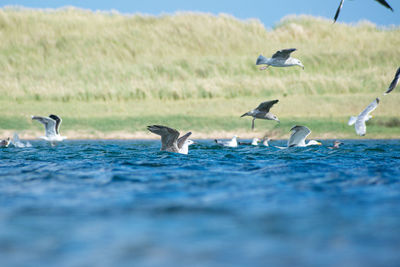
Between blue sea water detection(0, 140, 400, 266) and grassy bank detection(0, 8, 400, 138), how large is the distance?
1331 centimetres

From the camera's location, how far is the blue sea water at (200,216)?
411 centimetres

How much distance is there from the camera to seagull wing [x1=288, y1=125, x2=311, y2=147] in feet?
46.3

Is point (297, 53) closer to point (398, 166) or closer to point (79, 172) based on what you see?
point (398, 166)

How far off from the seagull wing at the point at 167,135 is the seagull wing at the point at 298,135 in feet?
11.7

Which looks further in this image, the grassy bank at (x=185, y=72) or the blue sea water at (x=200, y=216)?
the grassy bank at (x=185, y=72)

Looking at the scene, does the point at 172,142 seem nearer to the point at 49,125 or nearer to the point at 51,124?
the point at 51,124

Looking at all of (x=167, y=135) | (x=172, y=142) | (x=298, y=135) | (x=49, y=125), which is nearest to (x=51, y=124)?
(x=49, y=125)

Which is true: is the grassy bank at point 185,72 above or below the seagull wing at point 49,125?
above

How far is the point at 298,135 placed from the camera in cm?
1478

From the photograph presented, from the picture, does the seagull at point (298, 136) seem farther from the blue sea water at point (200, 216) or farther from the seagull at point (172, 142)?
the blue sea water at point (200, 216)

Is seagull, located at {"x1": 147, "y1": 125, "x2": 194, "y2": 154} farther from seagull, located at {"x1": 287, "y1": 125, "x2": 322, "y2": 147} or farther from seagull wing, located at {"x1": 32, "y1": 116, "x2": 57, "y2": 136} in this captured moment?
seagull wing, located at {"x1": 32, "y1": 116, "x2": 57, "y2": 136}

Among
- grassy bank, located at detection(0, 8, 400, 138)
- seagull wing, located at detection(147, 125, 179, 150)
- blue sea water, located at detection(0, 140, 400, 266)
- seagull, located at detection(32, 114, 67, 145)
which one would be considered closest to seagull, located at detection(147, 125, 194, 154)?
seagull wing, located at detection(147, 125, 179, 150)

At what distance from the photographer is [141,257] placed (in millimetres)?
4051

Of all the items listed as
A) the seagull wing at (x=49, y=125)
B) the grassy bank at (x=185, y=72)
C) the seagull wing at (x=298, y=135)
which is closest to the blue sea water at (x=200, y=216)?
the seagull wing at (x=298, y=135)
